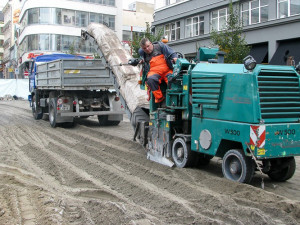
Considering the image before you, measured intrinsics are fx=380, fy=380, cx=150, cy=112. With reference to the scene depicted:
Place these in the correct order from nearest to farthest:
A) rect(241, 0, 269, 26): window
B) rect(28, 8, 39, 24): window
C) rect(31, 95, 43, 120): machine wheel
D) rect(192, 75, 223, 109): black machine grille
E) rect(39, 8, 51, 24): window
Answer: rect(192, 75, 223, 109): black machine grille
rect(31, 95, 43, 120): machine wheel
rect(241, 0, 269, 26): window
rect(39, 8, 51, 24): window
rect(28, 8, 39, 24): window

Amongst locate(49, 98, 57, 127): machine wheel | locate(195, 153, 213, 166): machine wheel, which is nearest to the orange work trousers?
locate(195, 153, 213, 166): machine wheel

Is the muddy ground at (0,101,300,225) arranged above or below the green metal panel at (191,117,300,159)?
below

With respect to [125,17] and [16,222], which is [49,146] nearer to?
[16,222]

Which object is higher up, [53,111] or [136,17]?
[136,17]

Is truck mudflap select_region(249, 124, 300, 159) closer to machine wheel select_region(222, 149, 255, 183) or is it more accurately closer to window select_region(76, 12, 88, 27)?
machine wheel select_region(222, 149, 255, 183)

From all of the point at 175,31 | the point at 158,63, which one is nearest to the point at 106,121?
the point at 158,63

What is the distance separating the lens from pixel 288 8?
72.3 ft

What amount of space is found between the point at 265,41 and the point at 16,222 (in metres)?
21.7

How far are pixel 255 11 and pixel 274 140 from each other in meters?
20.6

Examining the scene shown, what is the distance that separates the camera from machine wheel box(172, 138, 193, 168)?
702 centimetres

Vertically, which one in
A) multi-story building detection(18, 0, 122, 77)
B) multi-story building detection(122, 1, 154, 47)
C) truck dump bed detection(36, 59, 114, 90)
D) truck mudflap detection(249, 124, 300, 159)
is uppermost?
multi-story building detection(122, 1, 154, 47)

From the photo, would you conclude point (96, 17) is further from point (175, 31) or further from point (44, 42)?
point (175, 31)

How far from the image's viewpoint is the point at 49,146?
10.3 metres

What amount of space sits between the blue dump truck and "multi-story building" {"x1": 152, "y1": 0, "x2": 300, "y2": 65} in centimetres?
699
